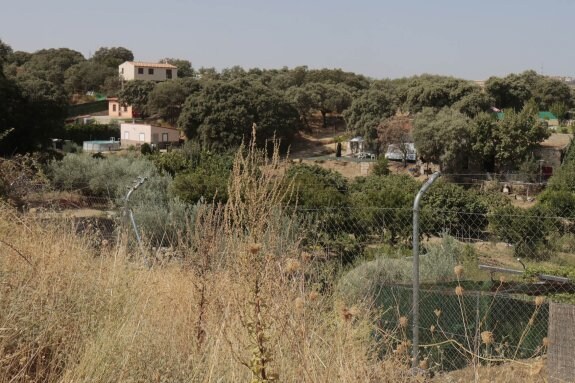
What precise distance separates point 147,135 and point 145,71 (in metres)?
20.7

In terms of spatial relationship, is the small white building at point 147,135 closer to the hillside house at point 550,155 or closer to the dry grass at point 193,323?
the hillside house at point 550,155

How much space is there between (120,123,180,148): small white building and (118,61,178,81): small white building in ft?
53.3

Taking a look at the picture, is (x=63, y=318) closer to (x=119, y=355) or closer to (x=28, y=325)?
(x=28, y=325)

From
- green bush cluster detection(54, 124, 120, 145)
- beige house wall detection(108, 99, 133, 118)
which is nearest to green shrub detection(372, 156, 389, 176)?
green bush cluster detection(54, 124, 120, 145)

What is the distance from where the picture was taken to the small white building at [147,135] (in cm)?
3984

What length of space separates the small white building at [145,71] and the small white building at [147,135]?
16.2 metres

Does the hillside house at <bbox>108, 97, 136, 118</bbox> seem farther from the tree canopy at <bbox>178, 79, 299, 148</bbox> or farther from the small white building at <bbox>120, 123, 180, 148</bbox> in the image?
the tree canopy at <bbox>178, 79, 299, 148</bbox>

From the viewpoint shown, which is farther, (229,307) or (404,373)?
(229,307)

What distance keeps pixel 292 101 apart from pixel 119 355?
135ft

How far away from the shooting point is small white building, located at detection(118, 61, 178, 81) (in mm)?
58219

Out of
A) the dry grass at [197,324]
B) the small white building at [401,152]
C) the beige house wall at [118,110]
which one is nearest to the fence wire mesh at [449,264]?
the dry grass at [197,324]

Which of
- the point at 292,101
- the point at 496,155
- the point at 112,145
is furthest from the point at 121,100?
the point at 496,155

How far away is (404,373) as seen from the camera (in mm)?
2656

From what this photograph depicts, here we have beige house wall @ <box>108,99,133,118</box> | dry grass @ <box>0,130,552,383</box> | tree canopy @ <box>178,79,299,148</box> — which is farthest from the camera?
beige house wall @ <box>108,99,133,118</box>
